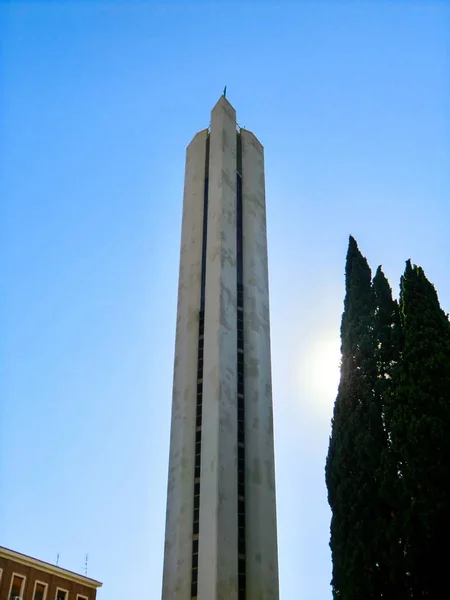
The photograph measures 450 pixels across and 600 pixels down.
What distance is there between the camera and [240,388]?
1608 inches

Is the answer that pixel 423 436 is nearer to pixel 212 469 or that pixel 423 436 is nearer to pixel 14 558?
pixel 212 469

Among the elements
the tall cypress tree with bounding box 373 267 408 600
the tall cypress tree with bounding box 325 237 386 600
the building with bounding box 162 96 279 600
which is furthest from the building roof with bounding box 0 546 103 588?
the tall cypress tree with bounding box 373 267 408 600

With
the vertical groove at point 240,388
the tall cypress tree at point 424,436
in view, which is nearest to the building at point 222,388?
the vertical groove at point 240,388

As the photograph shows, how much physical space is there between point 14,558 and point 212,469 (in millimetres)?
11586

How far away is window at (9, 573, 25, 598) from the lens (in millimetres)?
36794

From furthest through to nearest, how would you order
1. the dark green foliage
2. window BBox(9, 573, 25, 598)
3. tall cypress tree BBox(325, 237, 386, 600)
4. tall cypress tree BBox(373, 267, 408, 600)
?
1. window BBox(9, 573, 25, 598)
2. tall cypress tree BBox(325, 237, 386, 600)
3. tall cypress tree BBox(373, 267, 408, 600)
4. the dark green foliage

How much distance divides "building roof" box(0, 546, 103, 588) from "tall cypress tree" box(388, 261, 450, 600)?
71.5 feet

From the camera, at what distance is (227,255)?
145 ft

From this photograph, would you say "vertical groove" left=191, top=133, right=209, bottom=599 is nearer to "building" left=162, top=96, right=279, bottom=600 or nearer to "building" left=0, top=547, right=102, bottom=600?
"building" left=162, top=96, right=279, bottom=600

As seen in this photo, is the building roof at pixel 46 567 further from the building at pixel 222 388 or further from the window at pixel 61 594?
the building at pixel 222 388

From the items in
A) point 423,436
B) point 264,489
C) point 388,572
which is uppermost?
point 264,489

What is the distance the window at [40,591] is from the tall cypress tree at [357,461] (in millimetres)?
18808

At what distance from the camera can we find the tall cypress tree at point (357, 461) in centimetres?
2534

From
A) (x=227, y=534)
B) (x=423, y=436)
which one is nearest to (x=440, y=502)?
(x=423, y=436)
